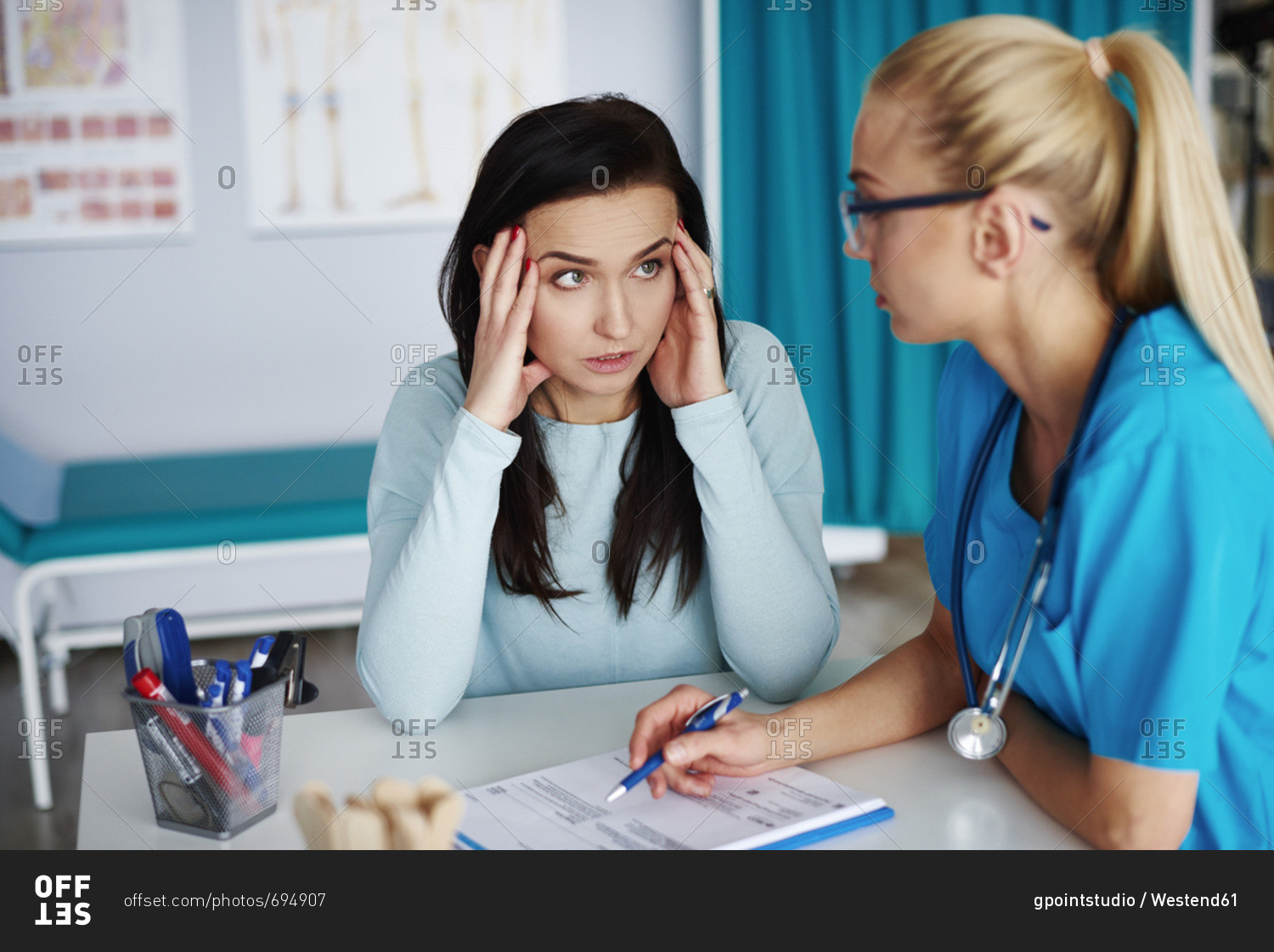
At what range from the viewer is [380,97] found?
10.0ft

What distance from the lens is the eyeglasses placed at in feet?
2.71

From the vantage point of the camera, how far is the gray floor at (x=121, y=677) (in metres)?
2.03

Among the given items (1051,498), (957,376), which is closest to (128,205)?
(957,376)

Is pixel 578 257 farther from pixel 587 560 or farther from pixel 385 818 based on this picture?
pixel 385 818

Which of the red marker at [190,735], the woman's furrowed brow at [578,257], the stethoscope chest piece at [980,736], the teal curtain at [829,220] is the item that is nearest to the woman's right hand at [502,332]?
the woman's furrowed brow at [578,257]

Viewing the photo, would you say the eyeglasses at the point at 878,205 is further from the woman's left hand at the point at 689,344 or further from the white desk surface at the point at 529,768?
the white desk surface at the point at 529,768

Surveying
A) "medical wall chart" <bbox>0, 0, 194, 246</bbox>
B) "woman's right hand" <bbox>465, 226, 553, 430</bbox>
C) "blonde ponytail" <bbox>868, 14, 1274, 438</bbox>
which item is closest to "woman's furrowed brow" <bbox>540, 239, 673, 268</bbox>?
"woman's right hand" <bbox>465, 226, 553, 430</bbox>

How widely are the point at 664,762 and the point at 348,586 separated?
259cm

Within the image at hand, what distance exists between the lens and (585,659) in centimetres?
126

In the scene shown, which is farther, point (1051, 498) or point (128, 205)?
point (128, 205)

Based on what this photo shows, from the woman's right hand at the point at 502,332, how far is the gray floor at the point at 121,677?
3.49ft

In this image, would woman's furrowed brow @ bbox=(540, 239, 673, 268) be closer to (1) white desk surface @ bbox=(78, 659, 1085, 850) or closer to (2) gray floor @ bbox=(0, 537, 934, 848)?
(1) white desk surface @ bbox=(78, 659, 1085, 850)
